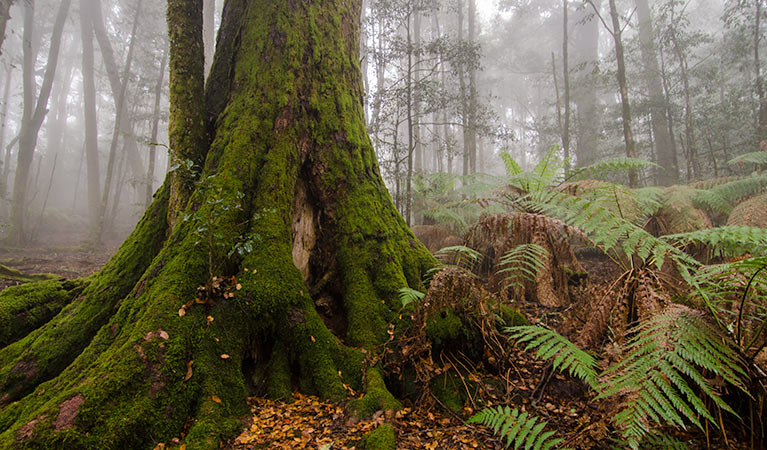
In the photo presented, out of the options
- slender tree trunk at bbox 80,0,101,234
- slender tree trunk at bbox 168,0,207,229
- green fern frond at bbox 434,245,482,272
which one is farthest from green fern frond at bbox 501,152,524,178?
slender tree trunk at bbox 80,0,101,234

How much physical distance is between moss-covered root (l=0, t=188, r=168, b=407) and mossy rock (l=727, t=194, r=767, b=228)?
6.06 m

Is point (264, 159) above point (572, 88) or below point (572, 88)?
below

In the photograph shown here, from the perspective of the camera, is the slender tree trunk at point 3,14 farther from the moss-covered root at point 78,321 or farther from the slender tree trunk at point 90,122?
the slender tree trunk at point 90,122

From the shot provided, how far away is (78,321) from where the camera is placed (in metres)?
2.64

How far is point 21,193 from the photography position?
1281 cm

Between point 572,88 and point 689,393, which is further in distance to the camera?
point 572,88

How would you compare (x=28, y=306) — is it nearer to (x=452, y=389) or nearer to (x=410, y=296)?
(x=410, y=296)

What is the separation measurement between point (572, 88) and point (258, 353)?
58.4 ft

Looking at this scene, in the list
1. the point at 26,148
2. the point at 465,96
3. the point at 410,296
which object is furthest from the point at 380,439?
the point at 26,148

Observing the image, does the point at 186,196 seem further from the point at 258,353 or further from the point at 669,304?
the point at 669,304

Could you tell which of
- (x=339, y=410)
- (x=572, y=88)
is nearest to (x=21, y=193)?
(x=339, y=410)

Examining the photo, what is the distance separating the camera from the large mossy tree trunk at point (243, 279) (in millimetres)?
1975

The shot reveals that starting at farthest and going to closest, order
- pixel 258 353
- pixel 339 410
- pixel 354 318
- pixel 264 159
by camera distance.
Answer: pixel 264 159
pixel 354 318
pixel 258 353
pixel 339 410

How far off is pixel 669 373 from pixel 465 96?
34.5 feet
